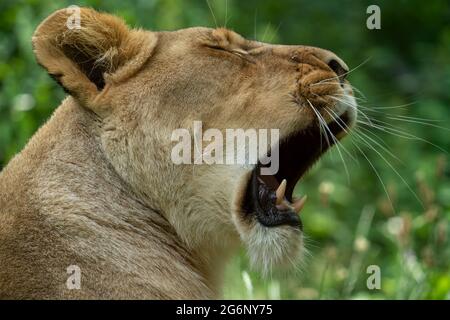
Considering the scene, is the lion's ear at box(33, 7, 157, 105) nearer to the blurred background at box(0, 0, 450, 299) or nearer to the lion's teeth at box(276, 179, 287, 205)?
the blurred background at box(0, 0, 450, 299)

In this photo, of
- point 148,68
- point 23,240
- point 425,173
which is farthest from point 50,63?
point 425,173

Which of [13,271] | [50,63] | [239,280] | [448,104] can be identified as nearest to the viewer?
[13,271]

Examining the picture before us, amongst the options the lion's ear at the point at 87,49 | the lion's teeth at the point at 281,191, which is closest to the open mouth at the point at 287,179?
the lion's teeth at the point at 281,191

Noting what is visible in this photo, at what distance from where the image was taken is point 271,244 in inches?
156

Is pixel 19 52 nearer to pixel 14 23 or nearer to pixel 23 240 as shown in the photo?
pixel 14 23

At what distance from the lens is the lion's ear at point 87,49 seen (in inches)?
156

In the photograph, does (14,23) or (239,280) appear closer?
(239,280)

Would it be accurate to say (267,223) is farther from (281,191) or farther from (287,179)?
(287,179)

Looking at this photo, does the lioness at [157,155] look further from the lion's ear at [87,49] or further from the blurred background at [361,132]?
the blurred background at [361,132]

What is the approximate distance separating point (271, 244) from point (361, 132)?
0.67 meters

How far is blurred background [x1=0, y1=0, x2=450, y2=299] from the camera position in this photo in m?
5.40

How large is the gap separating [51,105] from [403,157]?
3.06m

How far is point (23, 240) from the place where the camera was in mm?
3672

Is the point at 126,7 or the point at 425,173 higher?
the point at 126,7
